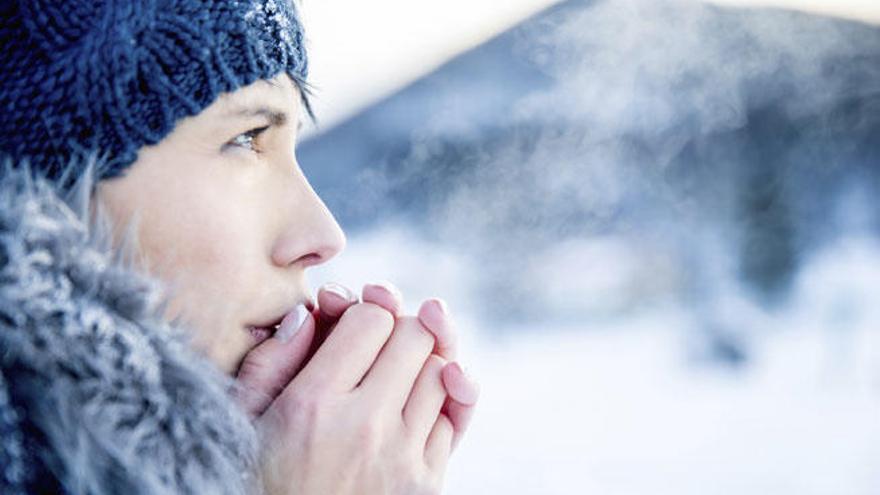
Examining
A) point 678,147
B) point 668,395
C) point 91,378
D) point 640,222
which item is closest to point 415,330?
point 91,378

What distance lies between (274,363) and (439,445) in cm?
17

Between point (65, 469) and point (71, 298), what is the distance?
0.35 feet

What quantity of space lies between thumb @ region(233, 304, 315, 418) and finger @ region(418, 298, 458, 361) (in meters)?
0.11

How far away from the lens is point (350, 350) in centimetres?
77

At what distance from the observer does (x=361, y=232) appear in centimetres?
233

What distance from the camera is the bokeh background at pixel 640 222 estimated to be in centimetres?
230

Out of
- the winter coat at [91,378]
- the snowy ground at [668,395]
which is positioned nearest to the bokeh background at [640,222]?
the snowy ground at [668,395]

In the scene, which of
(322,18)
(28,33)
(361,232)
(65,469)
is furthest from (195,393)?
(361,232)

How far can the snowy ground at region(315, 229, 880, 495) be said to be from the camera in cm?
221

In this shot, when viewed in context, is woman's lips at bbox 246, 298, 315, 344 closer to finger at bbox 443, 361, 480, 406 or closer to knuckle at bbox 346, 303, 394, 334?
knuckle at bbox 346, 303, 394, 334

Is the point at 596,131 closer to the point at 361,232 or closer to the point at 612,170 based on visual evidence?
the point at 612,170

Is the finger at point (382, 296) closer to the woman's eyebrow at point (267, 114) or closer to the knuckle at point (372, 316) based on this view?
the knuckle at point (372, 316)

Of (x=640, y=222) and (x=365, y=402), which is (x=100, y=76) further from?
(x=640, y=222)

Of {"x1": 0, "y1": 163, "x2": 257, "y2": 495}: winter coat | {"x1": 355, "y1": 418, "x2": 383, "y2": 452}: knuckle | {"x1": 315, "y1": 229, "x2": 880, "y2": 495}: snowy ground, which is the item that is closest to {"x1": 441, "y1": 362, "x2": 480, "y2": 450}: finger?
{"x1": 355, "y1": 418, "x2": 383, "y2": 452}: knuckle
